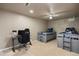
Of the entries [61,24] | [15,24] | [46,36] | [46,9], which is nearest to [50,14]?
[46,9]

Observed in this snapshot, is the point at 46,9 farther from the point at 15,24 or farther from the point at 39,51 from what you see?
the point at 39,51

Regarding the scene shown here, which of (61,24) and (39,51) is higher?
(61,24)

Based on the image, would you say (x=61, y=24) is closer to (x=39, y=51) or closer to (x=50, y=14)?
(x=50, y=14)

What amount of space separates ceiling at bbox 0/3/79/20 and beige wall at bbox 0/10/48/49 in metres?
0.10

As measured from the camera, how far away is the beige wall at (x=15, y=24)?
5.03 feet

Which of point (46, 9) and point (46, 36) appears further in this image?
point (46, 36)

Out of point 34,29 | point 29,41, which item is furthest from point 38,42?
point 34,29

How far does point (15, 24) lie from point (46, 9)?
0.65 meters

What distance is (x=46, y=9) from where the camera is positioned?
154 centimetres

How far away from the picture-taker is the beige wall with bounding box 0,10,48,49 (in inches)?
60.3

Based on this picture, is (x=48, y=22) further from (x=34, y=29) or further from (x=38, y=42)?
(x=38, y=42)

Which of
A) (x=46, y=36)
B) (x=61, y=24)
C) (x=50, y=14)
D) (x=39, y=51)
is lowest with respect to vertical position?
(x=39, y=51)

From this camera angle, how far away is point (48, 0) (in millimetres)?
1267

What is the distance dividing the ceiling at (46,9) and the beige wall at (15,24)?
0.10 meters
